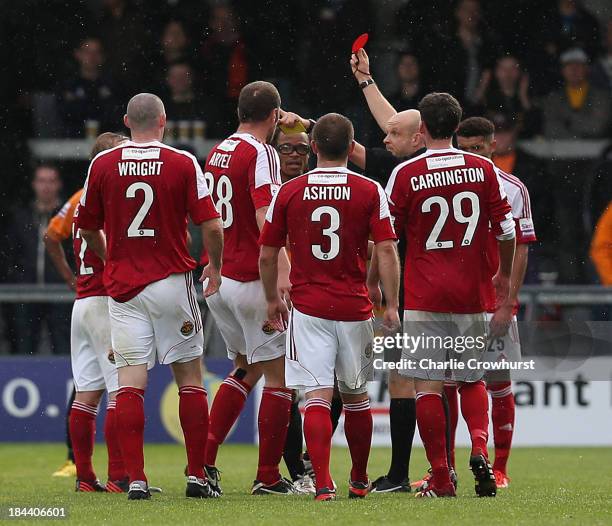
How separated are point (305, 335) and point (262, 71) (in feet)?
26.8

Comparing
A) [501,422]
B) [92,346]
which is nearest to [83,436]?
[92,346]

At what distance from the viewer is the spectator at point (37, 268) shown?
13000 millimetres

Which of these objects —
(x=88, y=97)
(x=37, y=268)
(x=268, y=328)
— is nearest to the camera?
(x=268, y=328)

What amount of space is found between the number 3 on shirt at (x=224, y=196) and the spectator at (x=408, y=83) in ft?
17.7

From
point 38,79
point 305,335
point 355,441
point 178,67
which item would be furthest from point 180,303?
point 38,79

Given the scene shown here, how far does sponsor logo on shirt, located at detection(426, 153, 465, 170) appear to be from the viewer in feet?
24.2

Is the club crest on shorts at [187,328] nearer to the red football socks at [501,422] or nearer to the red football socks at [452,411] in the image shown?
the red football socks at [452,411]

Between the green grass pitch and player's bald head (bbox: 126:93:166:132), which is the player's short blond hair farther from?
the green grass pitch

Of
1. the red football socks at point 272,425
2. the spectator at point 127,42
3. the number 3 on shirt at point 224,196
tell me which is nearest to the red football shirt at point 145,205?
the number 3 on shirt at point 224,196

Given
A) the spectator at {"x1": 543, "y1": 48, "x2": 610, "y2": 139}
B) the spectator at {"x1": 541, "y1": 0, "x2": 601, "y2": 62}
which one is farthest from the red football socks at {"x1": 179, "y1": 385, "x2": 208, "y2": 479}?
the spectator at {"x1": 541, "y1": 0, "x2": 601, "y2": 62}

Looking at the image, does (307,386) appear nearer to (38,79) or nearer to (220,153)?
(220,153)

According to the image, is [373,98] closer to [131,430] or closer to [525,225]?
[525,225]

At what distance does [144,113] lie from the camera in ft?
23.9

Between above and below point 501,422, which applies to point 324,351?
above
